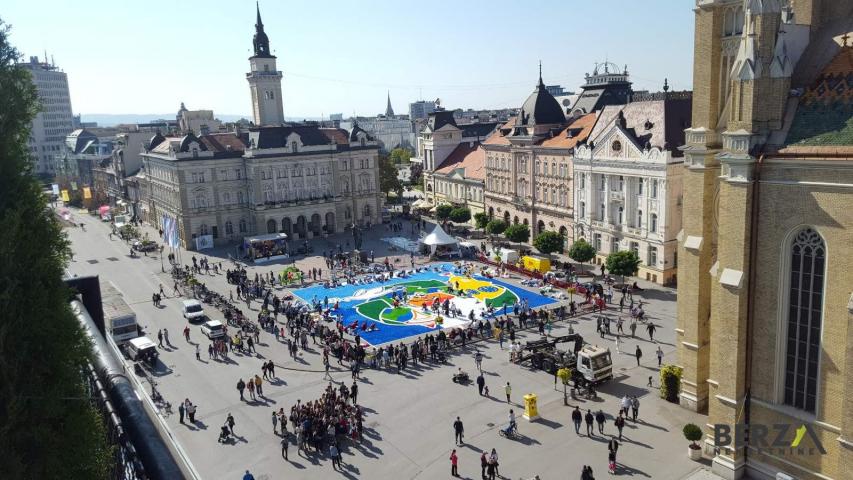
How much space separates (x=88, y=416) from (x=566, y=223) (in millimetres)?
57402

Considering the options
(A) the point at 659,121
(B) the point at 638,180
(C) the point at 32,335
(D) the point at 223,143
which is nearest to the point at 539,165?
(B) the point at 638,180

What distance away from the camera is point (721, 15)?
25.9 m

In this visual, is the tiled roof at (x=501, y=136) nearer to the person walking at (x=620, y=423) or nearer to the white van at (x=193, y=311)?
the white van at (x=193, y=311)

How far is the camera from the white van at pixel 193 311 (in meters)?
45.1

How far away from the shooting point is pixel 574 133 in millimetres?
61938

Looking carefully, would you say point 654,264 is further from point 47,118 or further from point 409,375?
point 47,118

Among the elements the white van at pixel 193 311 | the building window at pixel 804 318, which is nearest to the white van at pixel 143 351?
the white van at pixel 193 311

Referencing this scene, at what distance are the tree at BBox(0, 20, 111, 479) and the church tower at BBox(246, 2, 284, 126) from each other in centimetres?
8216

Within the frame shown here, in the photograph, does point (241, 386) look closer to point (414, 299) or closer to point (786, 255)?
point (414, 299)

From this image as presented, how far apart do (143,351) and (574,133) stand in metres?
43.0

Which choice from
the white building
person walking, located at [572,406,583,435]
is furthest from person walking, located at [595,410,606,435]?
the white building

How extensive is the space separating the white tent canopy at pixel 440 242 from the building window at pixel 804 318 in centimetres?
4170

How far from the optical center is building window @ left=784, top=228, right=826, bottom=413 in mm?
20312

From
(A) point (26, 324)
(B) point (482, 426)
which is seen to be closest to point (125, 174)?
(B) point (482, 426)
